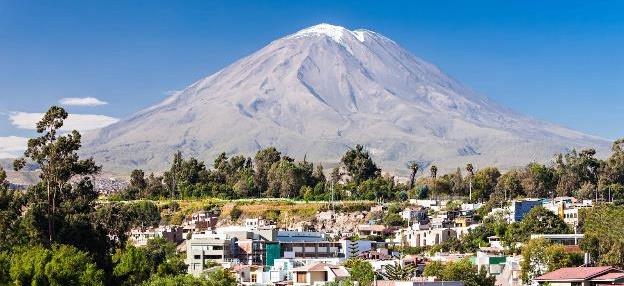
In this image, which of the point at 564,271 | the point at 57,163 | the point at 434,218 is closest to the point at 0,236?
the point at 57,163

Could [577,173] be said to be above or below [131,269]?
above

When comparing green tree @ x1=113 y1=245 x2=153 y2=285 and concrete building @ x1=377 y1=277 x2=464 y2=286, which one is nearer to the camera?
concrete building @ x1=377 y1=277 x2=464 y2=286

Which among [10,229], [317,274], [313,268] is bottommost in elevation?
[317,274]

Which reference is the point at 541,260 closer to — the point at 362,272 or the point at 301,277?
the point at 362,272

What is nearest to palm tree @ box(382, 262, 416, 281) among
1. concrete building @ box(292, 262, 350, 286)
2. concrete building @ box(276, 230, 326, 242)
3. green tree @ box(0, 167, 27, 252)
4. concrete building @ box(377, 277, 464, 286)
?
concrete building @ box(292, 262, 350, 286)

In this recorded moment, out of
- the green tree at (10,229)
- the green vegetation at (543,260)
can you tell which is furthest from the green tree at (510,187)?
the green tree at (10,229)

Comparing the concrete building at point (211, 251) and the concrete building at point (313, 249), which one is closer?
the concrete building at point (211, 251)

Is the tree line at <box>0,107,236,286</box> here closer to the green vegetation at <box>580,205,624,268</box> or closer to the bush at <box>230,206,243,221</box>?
the green vegetation at <box>580,205,624,268</box>

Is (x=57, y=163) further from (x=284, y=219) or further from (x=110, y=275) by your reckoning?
(x=284, y=219)

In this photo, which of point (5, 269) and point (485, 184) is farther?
point (485, 184)

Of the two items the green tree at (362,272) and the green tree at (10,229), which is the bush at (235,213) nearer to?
the green tree at (362,272)

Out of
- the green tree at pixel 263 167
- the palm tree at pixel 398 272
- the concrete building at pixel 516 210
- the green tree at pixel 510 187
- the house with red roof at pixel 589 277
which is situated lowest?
the palm tree at pixel 398 272

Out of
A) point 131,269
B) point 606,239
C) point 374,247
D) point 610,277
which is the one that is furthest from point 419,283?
point 374,247
